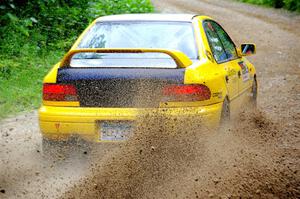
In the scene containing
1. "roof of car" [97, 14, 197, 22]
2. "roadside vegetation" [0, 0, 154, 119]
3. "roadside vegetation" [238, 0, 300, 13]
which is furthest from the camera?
"roadside vegetation" [238, 0, 300, 13]

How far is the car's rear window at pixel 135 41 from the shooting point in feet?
17.3

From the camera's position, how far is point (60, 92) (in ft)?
17.1

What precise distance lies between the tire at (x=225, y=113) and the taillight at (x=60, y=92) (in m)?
1.44

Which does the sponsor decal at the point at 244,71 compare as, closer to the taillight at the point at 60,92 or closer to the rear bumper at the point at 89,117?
the rear bumper at the point at 89,117

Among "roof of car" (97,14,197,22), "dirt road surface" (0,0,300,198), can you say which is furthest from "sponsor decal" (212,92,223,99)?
"roof of car" (97,14,197,22)

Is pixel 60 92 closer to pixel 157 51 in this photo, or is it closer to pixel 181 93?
pixel 157 51

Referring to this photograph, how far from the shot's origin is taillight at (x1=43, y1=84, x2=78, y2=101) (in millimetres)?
5188

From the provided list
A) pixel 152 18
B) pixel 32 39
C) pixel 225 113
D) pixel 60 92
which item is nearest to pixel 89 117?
pixel 60 92

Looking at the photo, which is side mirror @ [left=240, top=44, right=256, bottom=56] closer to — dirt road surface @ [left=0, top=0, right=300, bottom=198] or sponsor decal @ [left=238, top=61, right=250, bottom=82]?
sponsor decal @ [left=238, top=61, right=250, bottom=82]

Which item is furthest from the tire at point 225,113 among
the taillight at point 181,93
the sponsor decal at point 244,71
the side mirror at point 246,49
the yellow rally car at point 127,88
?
the side mirror at point 246,49

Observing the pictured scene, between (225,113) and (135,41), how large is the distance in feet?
3.87

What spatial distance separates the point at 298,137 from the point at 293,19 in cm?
2032

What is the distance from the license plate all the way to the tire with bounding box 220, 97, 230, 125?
998mm

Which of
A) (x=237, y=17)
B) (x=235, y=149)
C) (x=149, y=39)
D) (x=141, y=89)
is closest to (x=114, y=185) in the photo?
(x=141, y=89)
